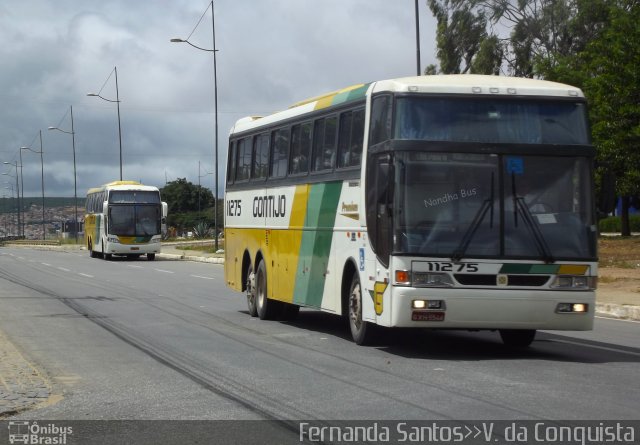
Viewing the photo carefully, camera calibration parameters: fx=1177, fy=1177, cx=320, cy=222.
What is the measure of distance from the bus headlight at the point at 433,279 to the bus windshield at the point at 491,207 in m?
0.23

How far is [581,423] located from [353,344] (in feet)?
20.8

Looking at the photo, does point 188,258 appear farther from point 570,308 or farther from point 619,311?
point 570,308

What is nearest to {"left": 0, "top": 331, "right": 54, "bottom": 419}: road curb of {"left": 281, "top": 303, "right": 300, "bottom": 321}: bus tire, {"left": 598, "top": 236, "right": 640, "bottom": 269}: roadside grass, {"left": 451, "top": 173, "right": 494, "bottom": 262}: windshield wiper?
{"left": 451, "top": 173, "right": 494, "bottom": 262}: windshield wiper

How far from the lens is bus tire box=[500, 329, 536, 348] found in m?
14.4

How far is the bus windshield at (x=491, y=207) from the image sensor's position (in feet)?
42.5

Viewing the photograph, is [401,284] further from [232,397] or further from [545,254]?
[232,397]

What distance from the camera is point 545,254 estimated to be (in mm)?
13031

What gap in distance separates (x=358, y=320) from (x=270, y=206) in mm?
4392

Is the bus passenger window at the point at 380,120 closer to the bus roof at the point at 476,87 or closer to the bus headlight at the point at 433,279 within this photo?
the bus roof at the point at 476,87


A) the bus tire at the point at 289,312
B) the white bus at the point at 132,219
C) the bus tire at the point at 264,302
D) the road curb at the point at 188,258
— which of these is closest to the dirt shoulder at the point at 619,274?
the bus tire at the point at 289,312

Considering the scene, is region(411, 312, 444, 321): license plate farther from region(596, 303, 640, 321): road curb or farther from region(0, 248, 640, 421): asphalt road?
region(596, 303, 640, 321): road curb

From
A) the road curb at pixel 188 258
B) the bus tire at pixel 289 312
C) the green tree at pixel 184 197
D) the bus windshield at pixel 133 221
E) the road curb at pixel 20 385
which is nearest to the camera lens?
the road curb at pixel 20 385

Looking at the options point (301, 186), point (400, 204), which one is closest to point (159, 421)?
point (400, 204)

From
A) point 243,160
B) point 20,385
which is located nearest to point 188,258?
point 243,160
